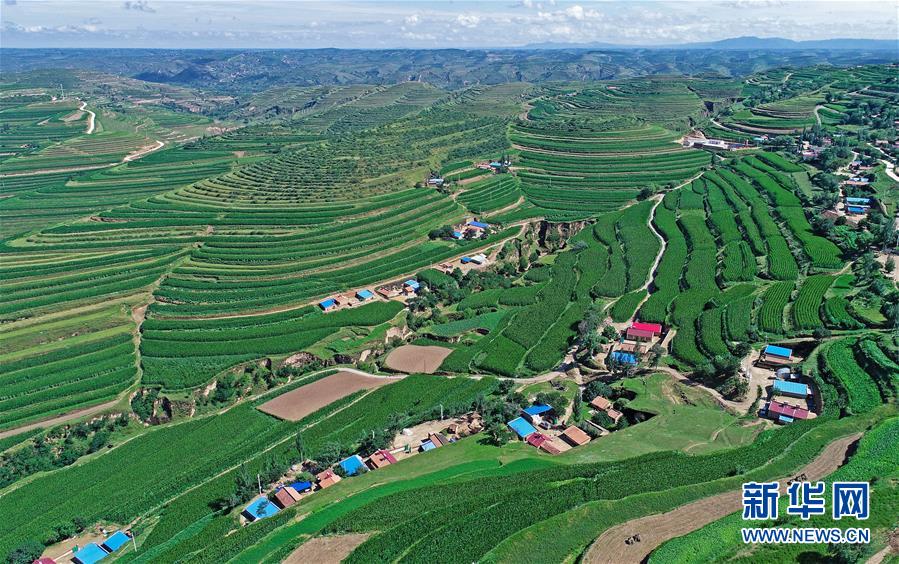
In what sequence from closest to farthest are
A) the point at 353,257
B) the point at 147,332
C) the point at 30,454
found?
1. the point at 30,454
2. the point at 147,332
3. the point at 353,257

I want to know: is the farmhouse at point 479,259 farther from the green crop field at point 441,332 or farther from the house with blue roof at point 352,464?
the house with blue roof at point 352,464

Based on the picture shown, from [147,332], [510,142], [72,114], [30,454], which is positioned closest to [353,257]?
[147,332]

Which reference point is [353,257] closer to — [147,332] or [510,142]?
[147,332]

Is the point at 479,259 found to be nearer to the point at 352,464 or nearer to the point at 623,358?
the point at 623,358

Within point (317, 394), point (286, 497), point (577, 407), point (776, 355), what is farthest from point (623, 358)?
point (286, 497)

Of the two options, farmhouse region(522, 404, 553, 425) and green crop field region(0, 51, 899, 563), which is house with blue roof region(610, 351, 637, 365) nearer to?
green crop field region(0, 51, 899, 563)

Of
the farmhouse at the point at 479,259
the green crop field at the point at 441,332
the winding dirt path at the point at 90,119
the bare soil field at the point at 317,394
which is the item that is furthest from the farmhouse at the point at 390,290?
the winding dirt path at the point at 90,119

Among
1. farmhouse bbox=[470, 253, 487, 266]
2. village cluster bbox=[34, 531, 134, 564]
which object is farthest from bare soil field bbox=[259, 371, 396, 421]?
farmhouse bbox=[470, 253, 487, 266]
